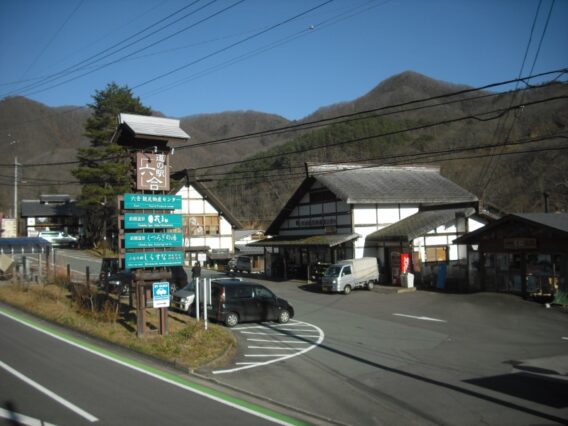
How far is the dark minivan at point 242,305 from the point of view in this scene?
1811 cm

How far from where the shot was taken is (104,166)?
4928 centimetres

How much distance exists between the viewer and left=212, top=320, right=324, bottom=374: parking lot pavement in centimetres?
1266

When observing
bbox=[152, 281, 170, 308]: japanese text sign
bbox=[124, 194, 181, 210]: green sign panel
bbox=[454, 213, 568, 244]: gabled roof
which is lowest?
bbox=[152, 281, 170, 308]: japanese text sign

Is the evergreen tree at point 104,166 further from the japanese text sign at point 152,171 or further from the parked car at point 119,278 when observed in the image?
the japanese text sign at point 152,171

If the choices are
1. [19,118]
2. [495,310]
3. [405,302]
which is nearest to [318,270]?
[405,302]

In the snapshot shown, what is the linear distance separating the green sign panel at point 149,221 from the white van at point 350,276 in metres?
15.4

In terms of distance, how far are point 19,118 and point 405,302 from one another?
15616 centimetres

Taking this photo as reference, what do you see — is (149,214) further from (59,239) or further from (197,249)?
(59,239)

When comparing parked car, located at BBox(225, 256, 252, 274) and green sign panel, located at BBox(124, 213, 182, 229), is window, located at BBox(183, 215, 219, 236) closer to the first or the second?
parked car, located at BBox(225, 256, 252, 274)

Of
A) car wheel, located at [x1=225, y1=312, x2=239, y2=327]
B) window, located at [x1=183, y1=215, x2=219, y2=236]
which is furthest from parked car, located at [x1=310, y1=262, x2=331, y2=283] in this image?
car wheel, located at [x1=225, y1=312, x2=239, y2=327]

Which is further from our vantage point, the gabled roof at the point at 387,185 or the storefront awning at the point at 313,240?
the gabled roof at the point at 387,185

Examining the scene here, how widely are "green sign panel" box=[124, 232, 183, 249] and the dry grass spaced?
8.09 feet

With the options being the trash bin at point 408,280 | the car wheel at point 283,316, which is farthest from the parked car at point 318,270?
the car wheel at point 283,316

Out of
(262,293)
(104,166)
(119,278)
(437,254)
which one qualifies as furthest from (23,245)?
(437,254)
